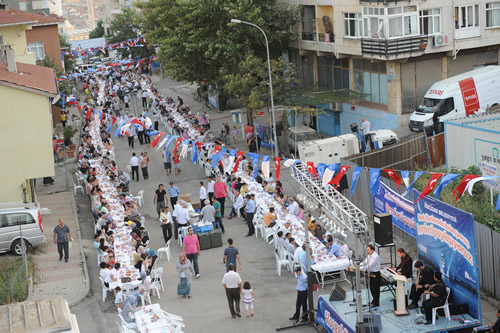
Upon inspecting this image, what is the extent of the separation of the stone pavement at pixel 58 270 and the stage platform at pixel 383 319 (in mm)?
7569

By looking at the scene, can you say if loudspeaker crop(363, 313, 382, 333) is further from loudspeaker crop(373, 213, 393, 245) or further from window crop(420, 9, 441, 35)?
window crop(420, 9, 441, 35)

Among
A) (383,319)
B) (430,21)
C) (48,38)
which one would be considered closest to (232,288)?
(383,319)

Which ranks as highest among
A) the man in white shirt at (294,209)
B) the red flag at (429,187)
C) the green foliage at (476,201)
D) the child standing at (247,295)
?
the red flag at (429,187)

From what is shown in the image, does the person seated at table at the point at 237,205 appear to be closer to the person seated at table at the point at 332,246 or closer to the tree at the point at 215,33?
the person seated at table at the point at 332,246

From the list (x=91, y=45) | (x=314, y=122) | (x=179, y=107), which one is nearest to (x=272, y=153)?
(x=314, y=122)

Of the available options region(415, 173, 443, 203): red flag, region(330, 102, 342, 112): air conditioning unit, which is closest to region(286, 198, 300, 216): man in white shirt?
region(415, 173, 443, 203): red flag

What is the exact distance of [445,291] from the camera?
18219 mm

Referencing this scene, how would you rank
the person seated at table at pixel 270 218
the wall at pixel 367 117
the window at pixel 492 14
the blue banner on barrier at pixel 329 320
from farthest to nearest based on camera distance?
the window at pixel 492 14, the wall at pixel 367 117, the person seated at table at pixel 270 218, the blue banner on barrier at pixel 329 320

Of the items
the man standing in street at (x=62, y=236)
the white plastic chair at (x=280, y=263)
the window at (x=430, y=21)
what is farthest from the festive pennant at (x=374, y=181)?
the window at (x=430, y=21)

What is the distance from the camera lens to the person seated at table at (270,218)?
26734mm

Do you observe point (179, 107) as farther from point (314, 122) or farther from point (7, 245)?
point (7, 245)

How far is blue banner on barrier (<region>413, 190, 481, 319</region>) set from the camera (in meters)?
17.7

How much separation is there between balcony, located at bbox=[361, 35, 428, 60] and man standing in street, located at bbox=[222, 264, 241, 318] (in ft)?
75.7

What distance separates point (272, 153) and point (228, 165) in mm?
8819
